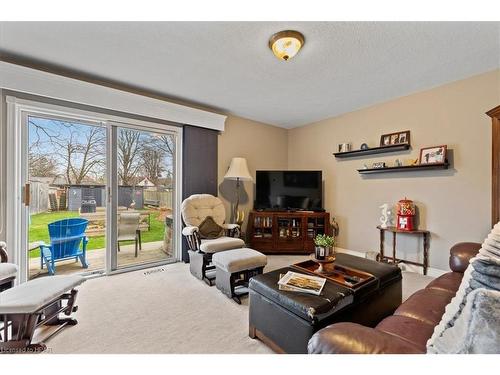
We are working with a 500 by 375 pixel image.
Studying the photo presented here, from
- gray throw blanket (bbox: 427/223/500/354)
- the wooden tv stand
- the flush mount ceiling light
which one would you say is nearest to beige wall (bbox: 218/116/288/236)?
the wooden tv stand

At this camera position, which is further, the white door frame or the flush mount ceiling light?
the white door frame

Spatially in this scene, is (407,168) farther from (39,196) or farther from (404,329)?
(39,196)

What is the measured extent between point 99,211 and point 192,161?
54.0 inches

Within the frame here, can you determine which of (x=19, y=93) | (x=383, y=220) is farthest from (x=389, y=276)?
(x=19, y=93)

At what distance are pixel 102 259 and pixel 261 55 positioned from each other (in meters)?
3.05

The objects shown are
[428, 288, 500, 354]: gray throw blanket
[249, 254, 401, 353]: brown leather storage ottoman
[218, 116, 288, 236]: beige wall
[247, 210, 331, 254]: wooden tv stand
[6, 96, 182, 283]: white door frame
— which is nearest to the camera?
[428, 288, 500, 354]: gray throw blanket

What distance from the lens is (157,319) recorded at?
1859 mm

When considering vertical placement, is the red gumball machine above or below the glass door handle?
below

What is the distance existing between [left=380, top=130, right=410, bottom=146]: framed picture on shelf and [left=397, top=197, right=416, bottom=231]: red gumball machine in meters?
0.81

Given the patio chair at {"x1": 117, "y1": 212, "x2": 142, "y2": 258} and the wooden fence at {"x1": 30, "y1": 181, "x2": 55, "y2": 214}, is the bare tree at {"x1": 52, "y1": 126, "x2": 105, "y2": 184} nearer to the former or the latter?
the wooden fence at {"x1": 30, "y1": 181, "x2": 55, "y2": 214}

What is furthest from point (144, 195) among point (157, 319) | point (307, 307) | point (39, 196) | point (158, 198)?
point (307, 307)

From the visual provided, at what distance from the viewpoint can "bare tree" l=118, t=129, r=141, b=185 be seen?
2.95m

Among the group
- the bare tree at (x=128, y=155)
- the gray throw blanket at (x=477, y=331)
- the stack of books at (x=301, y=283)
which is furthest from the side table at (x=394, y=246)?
the bare tree at (x=128, y=155)

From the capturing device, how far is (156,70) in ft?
7.93
